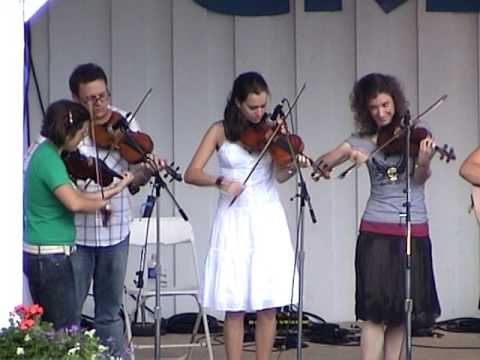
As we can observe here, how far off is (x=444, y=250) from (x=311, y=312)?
3.13ft

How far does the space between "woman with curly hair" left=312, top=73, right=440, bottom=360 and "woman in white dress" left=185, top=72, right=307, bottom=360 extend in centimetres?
32

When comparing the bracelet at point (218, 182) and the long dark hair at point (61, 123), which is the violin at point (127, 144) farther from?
the long dark hair at point (61, 123)

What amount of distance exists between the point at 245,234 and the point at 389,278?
0.68m

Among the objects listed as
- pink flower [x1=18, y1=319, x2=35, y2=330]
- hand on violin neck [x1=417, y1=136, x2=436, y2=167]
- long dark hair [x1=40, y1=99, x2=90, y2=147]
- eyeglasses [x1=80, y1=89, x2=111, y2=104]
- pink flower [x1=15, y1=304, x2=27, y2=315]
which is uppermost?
eyeglasses [x1=80, y1=89, x2=111, y2=104]

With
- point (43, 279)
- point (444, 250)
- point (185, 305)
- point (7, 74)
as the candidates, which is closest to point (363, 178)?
point (444, 250)

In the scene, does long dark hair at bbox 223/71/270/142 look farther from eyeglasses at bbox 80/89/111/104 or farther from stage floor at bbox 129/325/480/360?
stage floor at bbox 129/325/480/360

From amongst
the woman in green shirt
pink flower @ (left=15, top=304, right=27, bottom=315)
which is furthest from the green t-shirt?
pink flower @ (left=15, top=304, right=27, bottom=315)

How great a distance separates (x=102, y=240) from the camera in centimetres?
502

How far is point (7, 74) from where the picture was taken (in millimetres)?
3980

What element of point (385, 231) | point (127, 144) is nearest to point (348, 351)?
point (385, 231)

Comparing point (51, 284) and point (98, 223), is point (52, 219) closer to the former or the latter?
point (51, 284)

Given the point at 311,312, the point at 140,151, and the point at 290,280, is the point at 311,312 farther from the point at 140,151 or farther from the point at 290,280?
the point at 140,151

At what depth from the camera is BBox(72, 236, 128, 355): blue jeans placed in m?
4.98

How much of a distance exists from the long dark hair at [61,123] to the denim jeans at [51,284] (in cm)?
47
